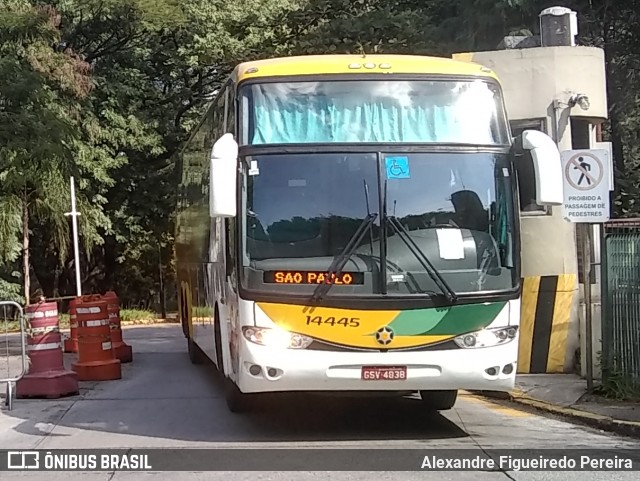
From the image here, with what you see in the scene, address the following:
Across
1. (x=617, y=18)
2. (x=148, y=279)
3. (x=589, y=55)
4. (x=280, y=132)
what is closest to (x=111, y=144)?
(x=148, y=279)

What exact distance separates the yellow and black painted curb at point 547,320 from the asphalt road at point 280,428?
1517 millimetres

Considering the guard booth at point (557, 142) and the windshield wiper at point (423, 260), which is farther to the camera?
the guard booth at point (557, 142)

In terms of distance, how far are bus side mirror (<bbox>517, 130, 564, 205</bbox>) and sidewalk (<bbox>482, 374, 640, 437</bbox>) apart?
2479mm

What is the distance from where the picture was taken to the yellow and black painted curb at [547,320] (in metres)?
12.8

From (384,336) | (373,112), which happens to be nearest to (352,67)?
(373,112)

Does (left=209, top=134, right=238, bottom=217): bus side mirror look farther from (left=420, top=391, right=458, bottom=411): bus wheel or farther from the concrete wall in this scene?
the concrete wall

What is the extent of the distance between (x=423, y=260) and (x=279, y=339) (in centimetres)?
150

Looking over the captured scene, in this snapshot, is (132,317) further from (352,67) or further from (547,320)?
(352,67)

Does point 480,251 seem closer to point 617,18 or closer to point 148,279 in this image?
point 617,18

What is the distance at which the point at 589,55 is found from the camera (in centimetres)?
1347

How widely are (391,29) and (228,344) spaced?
42.0 feet

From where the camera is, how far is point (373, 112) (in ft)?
29.4

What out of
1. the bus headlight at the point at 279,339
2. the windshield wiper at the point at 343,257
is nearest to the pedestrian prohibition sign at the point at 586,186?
the windshield wiper at the point at 343,257

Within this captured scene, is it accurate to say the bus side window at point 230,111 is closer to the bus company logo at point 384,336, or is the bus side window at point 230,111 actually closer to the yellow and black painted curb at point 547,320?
the bus company logo at point 384,336
